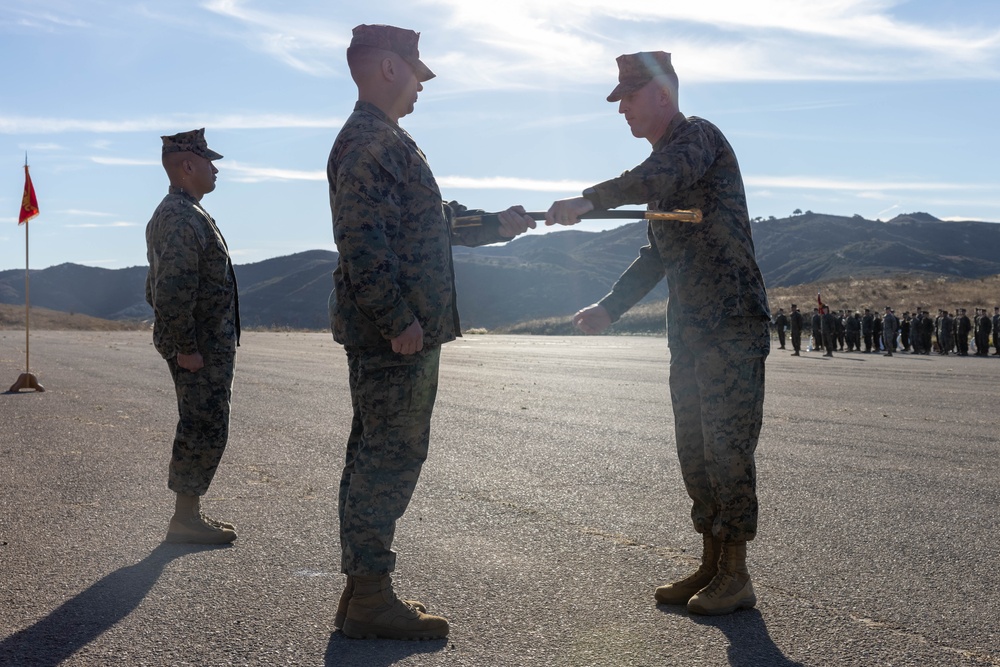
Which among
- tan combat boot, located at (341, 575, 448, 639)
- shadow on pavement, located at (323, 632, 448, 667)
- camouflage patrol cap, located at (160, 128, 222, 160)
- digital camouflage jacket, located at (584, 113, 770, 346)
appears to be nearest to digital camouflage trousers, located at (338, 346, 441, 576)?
tan combat boot, located at (341, 575, 448, 639)

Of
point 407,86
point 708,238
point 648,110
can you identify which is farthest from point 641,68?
point 407,86

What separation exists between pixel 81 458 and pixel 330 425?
9.73 feet

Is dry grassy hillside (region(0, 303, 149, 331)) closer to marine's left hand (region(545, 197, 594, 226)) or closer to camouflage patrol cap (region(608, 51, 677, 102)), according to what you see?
camouflage patrol cap (region(608, 51, 677, 102))

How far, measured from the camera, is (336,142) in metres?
3.78

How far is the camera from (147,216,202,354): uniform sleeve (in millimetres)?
5223

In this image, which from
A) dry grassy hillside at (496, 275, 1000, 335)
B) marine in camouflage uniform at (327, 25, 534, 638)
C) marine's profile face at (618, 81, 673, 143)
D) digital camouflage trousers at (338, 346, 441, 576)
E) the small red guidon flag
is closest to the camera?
marine in camouflage uniform at (327, 25, 534, 638)

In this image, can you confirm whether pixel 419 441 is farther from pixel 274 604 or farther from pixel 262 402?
pixel 262 402

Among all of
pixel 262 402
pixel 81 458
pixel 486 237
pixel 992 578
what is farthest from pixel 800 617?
pixel 262 402

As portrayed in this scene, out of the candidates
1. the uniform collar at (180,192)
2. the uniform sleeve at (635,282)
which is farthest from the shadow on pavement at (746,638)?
the uniform collar at (180,192)

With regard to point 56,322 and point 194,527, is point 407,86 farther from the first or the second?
point 56,322

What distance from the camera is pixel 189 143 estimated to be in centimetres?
561

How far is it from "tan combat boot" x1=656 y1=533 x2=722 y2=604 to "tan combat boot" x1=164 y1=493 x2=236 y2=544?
234 cm

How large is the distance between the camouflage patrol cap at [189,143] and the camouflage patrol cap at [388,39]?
2.09 metres

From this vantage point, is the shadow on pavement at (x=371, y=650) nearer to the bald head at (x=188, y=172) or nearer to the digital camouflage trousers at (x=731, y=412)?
the digital camouflage trousers at (x=731, y=412)
